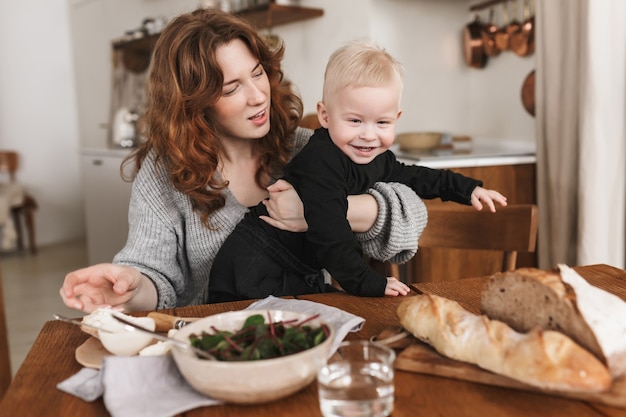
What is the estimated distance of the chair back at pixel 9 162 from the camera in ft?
18.4

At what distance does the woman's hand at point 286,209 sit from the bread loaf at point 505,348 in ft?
1.61

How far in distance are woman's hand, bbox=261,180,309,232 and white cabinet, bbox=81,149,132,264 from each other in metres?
3.07

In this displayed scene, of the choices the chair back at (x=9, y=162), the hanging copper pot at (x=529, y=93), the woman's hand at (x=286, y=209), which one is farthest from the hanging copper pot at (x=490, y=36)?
the chair back at (x=9, y=162)

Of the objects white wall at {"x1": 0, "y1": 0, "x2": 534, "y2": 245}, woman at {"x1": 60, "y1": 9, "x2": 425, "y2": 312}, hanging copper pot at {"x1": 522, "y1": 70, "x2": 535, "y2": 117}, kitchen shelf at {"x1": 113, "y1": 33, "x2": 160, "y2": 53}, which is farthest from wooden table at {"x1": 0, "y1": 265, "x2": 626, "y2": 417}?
kitchen shelf at {"x1": 113, "y1": 33, "x2": 160, "y2": 53}

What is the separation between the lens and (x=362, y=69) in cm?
121

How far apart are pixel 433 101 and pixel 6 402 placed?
273 centimetres

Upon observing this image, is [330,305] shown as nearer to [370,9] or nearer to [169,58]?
[169,58]

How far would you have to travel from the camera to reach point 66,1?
6.00 meters

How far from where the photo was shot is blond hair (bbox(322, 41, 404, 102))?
121cm

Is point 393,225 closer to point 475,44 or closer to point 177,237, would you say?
point 177,237

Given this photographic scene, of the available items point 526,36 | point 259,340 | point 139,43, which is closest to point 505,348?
point 259,340

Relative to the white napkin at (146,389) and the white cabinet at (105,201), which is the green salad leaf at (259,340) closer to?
the white napkin at (146,389)

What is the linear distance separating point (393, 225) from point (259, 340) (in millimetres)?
632

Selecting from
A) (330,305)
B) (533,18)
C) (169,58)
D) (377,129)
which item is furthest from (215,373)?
(533,18)
